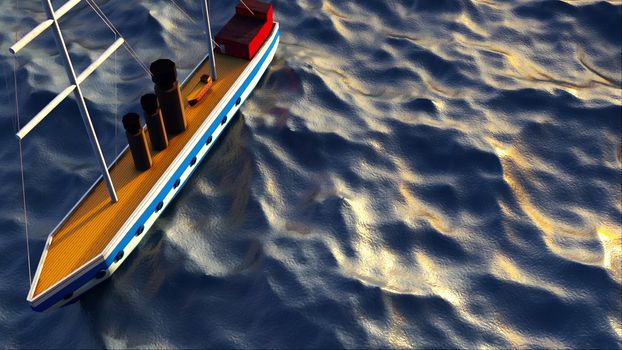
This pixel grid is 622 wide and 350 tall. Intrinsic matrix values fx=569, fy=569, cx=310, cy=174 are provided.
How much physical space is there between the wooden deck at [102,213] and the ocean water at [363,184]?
962mm

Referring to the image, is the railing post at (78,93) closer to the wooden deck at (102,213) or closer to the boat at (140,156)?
the boat at (140,156)

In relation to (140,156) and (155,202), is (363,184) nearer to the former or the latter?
(155,202)

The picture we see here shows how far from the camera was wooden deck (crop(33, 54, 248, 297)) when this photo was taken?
37.0 ft

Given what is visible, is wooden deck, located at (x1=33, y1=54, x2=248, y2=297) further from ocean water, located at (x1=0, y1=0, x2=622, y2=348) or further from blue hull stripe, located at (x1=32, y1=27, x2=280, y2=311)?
ocean water, located at (x1=0, y1=0, x2=622, y2=348)

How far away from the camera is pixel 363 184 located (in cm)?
1371

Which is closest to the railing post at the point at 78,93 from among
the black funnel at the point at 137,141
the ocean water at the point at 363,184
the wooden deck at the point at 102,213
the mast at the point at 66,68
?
the mast at the point at 66,68

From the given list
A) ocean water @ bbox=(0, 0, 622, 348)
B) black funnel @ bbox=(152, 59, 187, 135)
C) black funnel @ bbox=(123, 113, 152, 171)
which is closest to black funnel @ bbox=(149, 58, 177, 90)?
black funnel @ bbox=(152, 59, 187, 135)

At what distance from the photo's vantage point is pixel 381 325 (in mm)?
11266

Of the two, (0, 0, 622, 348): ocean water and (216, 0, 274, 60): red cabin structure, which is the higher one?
(216, 0, 274, 60): red cabin structure

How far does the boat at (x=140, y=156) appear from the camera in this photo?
10930 millimetres

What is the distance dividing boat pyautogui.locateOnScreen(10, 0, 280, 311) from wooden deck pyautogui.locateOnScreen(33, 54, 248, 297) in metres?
0.02

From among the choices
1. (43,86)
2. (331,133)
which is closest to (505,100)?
(331,133)

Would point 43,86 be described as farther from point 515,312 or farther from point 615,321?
point 615,321

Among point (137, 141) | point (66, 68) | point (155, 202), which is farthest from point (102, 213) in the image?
point (66, 68)
